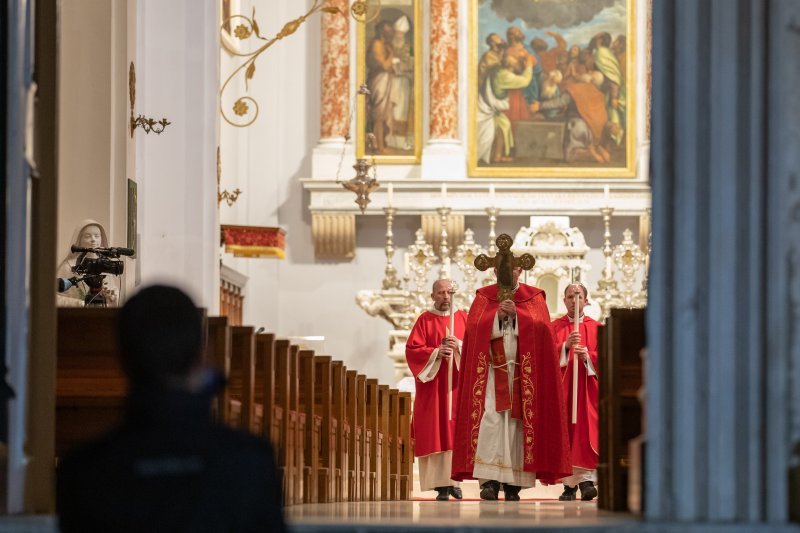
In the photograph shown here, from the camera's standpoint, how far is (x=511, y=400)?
11469mm

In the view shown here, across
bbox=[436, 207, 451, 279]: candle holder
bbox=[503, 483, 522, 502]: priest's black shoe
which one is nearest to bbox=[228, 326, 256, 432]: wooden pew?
bbox=[503, 483, 522, 502]: priest's black shoe

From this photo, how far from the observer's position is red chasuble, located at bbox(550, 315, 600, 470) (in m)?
11.7

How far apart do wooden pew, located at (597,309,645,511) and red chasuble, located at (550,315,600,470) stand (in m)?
4.47

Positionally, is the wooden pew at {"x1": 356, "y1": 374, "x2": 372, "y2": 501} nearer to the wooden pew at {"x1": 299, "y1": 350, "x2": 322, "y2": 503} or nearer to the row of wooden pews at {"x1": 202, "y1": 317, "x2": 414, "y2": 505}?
the row of wooden pews at {"x1": 202, "y1": 317, "x2": 414, "y2": 505}

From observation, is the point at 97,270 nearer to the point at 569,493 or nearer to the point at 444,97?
the point at 569,493

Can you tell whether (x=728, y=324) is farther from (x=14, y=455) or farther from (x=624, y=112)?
(x=624, y=112)

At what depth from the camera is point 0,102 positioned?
4.81 metres

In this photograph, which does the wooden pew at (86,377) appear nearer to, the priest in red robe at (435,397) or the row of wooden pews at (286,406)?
the row of wooden pews at (286,406)

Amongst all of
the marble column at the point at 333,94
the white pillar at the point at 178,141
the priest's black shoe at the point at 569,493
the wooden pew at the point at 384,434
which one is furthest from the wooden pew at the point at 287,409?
the marble column at the point at 333,94

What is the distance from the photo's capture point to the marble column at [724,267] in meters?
4.52

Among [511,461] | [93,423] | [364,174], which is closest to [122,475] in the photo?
[93,423]

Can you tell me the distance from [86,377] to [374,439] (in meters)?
4.90

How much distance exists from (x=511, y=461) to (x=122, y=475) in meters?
8.81

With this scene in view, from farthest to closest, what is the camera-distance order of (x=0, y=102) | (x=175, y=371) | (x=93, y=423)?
(x=93, y=423) → (x=0, y=102) → (x=175, y=371)
